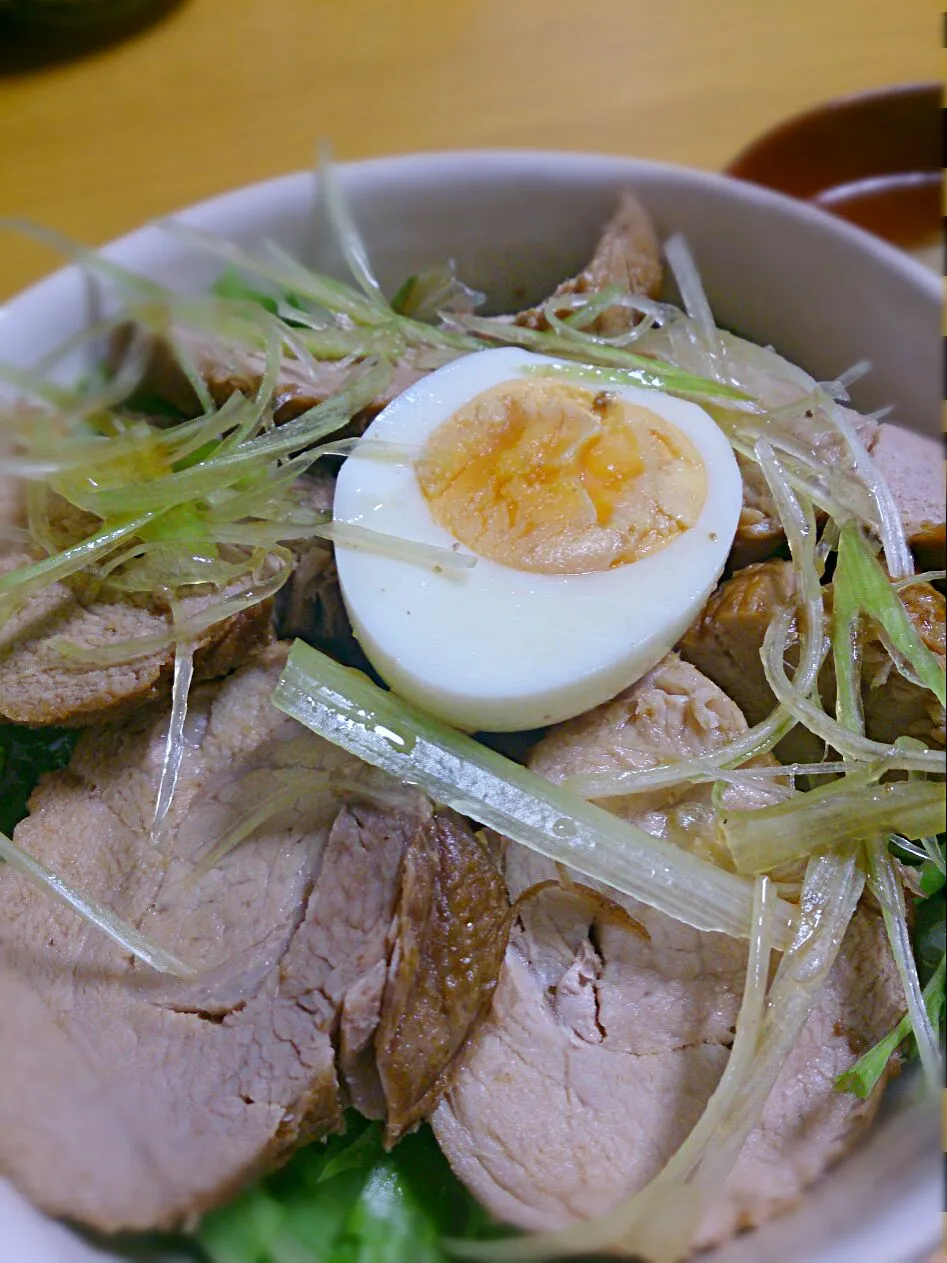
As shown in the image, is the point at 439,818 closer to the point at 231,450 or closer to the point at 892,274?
the point at 231,450

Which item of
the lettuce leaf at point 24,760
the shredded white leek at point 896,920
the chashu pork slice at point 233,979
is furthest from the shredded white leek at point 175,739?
the shredded white leek at point 896,920

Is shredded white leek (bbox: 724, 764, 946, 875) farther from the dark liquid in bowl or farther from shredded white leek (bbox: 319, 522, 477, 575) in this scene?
the dark liquid in bowl

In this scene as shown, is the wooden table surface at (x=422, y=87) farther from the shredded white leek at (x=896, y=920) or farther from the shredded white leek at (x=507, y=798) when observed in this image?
the shredded white leek at (x=896, y=920)

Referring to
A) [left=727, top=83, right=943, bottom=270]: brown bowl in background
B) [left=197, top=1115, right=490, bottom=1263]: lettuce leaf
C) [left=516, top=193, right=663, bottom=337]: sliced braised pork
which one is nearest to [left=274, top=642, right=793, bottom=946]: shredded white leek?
[left=197, top=1115, right=490, bottom=1263]: lettuce leaf

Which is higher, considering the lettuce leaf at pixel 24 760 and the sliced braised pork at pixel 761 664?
the sliced braised pork at pixel 761 664

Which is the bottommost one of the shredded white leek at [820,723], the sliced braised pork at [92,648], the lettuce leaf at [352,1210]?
the lettuce leaf at [352,1210]

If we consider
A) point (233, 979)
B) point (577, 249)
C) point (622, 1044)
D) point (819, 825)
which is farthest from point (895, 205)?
point (233, 979)
